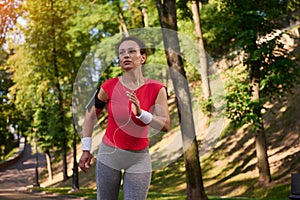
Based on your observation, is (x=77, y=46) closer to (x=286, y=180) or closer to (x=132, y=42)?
(x=286, y=180)

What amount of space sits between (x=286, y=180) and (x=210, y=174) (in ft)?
19.5

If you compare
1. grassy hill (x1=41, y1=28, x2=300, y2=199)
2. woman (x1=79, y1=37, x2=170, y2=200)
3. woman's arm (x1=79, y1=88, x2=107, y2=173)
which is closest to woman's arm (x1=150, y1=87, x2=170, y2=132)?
woman (x1=79, y1=37, x2=170, y2=200)

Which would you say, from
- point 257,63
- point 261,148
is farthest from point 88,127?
point 261,148

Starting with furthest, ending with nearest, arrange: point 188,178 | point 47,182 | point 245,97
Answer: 1. point 47,182
2. point 245,97
3. point 188,178

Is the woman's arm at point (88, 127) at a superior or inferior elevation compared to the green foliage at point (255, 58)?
inferior

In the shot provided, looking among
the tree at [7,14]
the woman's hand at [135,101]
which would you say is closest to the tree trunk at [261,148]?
the tree at [7,14]

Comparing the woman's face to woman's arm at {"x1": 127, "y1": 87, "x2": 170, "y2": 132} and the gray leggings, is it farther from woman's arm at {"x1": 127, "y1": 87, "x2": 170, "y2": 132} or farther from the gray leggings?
the gray leggings

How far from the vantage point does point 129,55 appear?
3270 millimetres

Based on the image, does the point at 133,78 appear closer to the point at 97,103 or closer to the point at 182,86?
the point at 97,103

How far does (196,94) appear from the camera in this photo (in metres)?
19.3

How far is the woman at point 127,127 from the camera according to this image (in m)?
3.22

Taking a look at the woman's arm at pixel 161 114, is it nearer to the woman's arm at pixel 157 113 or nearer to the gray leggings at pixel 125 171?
the woman's arm at pixel 157 113

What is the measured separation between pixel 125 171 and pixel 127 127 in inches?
15.2

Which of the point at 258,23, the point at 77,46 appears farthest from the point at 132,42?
the point at 77,46
